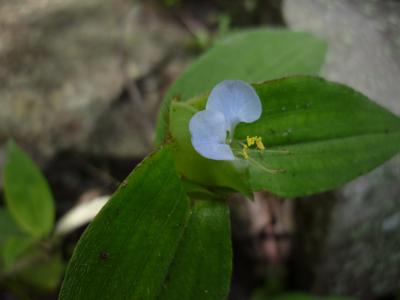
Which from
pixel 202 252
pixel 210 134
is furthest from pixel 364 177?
pixel 210 134

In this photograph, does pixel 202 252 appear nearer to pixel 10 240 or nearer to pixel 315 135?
pixel 315 135

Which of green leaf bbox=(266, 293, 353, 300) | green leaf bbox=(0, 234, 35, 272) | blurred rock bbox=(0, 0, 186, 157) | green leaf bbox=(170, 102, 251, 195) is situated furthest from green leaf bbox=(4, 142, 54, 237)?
green leaf bbox=(266, 293, 353, 300)

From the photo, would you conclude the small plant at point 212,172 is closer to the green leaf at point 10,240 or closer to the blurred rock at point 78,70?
the green leaf at point 10,240

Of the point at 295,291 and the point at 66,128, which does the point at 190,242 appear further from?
the point at 66,128

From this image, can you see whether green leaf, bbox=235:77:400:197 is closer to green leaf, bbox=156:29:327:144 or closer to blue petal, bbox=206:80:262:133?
blue petal, bbox=206:80:262:133

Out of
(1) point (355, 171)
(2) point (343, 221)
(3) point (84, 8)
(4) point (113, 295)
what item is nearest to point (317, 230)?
(2) point (343, 221)

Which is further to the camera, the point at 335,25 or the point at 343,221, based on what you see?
the point at 335,25
